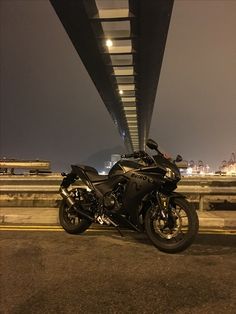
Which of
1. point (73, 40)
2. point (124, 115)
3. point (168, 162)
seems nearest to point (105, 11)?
point (73, 40)

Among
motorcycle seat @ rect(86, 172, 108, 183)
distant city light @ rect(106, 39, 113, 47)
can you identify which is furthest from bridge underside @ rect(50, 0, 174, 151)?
motorcycle seat @ rect(86, 172, 108, 183)

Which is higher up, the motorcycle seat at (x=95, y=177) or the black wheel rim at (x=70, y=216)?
the motorcycle seat at (x=95, y=177)

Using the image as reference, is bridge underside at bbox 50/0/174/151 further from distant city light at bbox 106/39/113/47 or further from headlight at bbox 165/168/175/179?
headlight at bbox 165/168/175/179

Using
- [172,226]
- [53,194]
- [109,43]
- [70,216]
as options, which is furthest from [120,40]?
[172,226]

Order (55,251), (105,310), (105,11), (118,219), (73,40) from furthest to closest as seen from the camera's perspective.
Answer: (73,40) < (105,11) < (118,219) < (55,251) < (105,310)

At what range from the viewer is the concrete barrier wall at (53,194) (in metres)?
7.65

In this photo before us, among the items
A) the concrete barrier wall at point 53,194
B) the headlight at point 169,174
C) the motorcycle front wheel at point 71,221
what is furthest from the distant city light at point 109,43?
the headlight at point 169,174

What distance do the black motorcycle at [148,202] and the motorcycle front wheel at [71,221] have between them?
256mm

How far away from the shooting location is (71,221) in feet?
20.3

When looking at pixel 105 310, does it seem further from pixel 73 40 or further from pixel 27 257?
pixel 73 40

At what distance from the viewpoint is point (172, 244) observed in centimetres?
467

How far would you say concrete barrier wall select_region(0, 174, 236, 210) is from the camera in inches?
301

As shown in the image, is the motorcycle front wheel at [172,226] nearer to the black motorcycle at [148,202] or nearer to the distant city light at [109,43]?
the black motorcycle at [148,202]

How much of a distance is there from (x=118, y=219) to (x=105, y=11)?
18.6m
